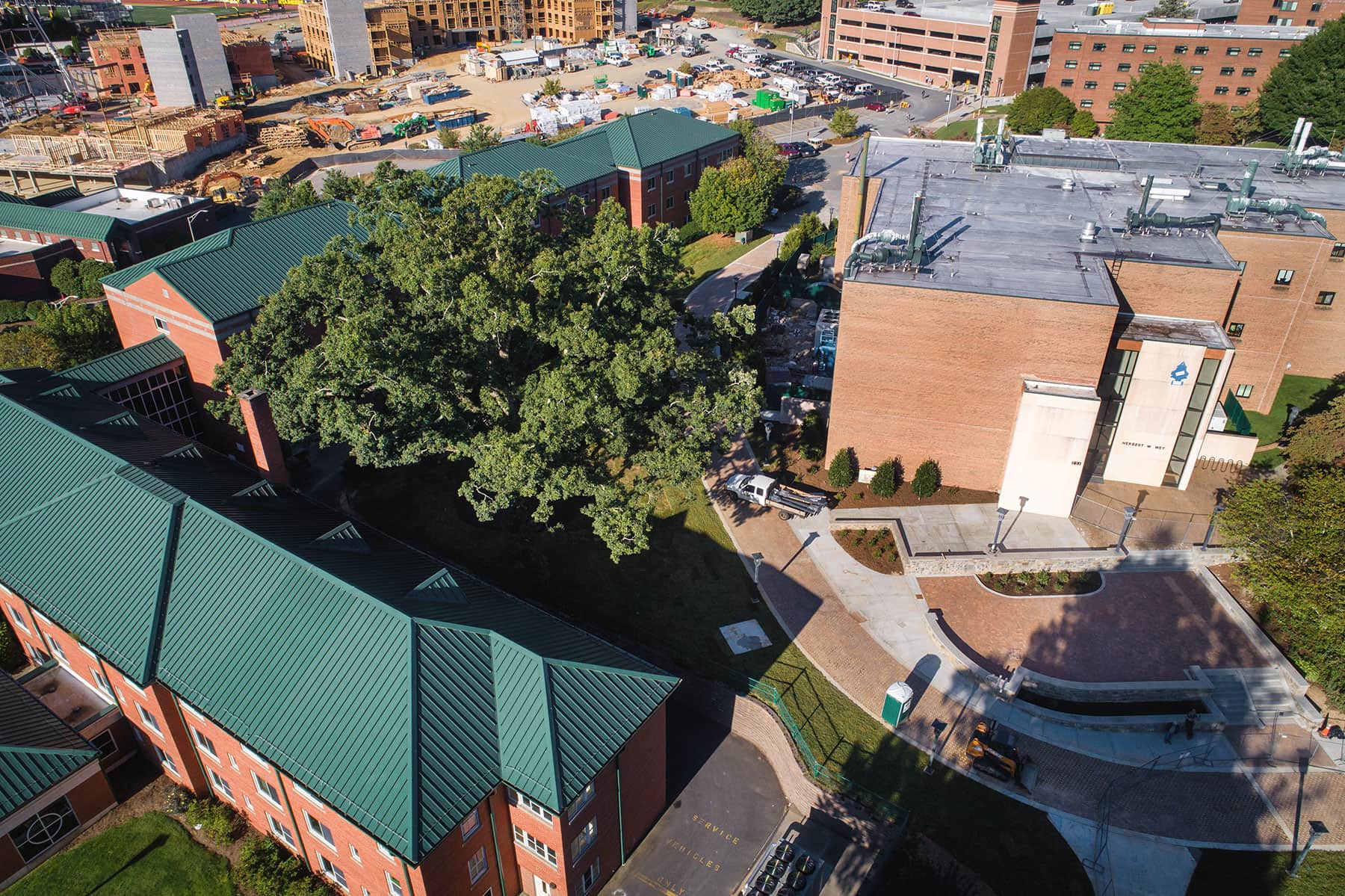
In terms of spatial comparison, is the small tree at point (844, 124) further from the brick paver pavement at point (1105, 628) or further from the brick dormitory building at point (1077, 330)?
the brick paver pavement at point (1105, 628)

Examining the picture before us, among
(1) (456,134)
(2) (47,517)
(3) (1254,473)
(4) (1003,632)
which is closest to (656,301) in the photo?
(4) (1003,632)

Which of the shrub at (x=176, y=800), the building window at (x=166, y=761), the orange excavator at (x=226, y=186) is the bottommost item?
the shrub at (x=176, y=800)

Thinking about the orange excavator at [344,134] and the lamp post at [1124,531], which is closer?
the lamp post at [1124,531]

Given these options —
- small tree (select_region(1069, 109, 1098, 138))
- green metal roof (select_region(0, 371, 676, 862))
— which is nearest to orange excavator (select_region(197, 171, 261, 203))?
green metal roof (select_region(0, 371, 676, 862))

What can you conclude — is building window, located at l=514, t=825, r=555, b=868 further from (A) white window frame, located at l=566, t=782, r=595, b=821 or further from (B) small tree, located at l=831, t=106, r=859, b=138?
(B) small tree, located at l=831, t=106, r=859, b=138

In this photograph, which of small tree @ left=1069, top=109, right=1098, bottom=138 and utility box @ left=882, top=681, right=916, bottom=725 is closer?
utility box @ left=882, top=681, right=916, bottom=725

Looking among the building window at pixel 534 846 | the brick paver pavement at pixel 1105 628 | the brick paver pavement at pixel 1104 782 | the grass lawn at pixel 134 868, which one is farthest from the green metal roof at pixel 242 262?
the brick paver pavement at pixel 1105 628

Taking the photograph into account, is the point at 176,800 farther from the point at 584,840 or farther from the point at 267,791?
the point at 584,840
